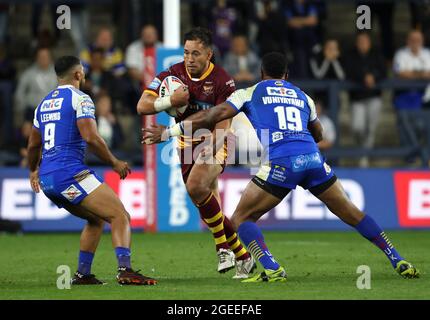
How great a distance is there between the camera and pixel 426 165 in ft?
64.9

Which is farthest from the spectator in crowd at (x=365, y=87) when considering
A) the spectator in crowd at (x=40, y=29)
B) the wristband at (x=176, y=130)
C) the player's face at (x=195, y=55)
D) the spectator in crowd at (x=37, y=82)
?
the wristband at (x=176, y=130)

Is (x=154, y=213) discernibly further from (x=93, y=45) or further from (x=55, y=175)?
(x=55, y=175)

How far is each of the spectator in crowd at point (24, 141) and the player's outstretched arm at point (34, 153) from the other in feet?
25.3

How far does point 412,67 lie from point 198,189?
10158 mm

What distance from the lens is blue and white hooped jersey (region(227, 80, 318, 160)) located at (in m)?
10.9

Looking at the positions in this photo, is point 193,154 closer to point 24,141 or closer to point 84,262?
point 84,262

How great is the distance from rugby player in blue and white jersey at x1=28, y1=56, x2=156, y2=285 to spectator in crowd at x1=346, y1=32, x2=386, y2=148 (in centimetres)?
1011

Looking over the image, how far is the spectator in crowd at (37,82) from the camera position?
64.3 ft

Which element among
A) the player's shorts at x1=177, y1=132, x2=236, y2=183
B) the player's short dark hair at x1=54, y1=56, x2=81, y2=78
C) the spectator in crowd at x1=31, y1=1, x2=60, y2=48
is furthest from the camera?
the spectator in crowd at x1=31, y1=1, x2=60, y2=48

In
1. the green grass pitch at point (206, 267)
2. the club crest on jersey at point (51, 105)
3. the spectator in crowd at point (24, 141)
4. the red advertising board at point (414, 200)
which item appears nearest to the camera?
the green grass pitch at point (206, 267)

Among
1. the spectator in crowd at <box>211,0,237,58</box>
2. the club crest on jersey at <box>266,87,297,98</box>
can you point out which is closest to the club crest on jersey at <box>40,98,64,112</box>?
the club crest on jersey at <box>266,87,297,98</box>

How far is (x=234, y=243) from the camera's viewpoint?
1171cm

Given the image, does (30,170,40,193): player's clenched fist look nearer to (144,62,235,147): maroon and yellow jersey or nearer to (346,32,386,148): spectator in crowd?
(144,62,235,147): maroon and yellow jersey

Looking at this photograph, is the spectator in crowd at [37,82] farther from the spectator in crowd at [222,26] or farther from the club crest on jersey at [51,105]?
the club crest on jersey at [51,105]
